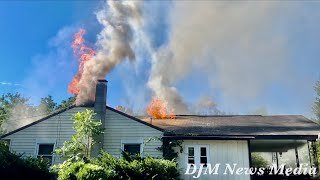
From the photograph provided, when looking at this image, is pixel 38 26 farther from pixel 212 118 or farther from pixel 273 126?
pixel 273 126

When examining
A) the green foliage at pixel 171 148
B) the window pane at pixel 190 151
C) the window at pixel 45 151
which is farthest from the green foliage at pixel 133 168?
the window at pixel 45 151

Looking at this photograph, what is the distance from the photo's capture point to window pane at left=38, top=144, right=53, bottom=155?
1722cm

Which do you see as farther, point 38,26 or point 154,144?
point 38,26

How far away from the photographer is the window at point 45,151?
1712cm

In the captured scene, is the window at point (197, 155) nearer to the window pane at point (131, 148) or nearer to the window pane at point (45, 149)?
the window pane at point (131, 148)

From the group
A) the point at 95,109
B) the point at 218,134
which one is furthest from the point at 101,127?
the point at 218,134

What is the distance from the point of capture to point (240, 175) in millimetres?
16000

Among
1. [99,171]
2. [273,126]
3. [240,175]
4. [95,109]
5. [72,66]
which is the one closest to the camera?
[99,171]

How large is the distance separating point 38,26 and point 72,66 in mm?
4160

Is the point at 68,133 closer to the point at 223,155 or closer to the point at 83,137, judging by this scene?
the point at 83,137

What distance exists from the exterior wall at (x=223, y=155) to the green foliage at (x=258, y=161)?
12.3 meters

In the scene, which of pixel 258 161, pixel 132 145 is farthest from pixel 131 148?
pixel 258 161

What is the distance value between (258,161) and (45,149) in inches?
723

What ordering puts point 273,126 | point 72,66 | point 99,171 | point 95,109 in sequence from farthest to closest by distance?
point 72,66 < point 273,126 < point 95,109 < point 99,171
